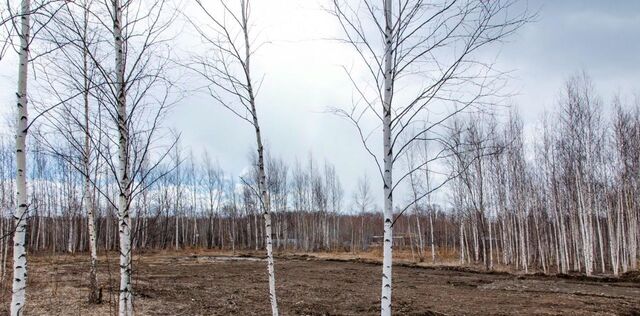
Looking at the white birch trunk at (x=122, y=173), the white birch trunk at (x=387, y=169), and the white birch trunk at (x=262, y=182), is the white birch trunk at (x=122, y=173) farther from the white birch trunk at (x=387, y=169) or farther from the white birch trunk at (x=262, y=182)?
the white birch trunk at (x=387, y=169)

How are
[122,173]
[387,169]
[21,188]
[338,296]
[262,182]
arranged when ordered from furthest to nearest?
1. [338,296]
2. [262,182]
3. [122,173]
4. [387,169]
5. [21,188]

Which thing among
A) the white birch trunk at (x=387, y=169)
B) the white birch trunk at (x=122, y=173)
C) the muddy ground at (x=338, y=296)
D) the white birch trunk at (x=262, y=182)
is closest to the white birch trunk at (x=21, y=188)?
the white birch trunk at (x=122, y=173)

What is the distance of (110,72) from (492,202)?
28.9 meters

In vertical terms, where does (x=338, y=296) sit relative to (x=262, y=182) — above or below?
below

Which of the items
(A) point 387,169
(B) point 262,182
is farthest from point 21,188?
(A) point 387,169

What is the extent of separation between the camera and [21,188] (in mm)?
4078

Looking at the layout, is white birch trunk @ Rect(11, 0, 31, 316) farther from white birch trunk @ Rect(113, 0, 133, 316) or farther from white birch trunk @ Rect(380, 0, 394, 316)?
white birch trunk @ Rect(380, 0, 394, 316)

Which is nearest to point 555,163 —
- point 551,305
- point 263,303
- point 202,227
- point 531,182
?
point 531,182

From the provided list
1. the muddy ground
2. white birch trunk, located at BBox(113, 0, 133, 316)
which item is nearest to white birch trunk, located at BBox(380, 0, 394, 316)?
white birch trunk, located at BBox(113, 0, 133, 316)

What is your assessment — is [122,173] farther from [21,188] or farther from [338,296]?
[338,296]

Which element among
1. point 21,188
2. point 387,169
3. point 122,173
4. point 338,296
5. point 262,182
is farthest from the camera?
point 338,296

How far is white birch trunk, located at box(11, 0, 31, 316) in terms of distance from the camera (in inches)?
154

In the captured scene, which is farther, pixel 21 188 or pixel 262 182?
pixel 262 182

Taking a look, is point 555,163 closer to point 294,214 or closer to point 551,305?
point 551,305
